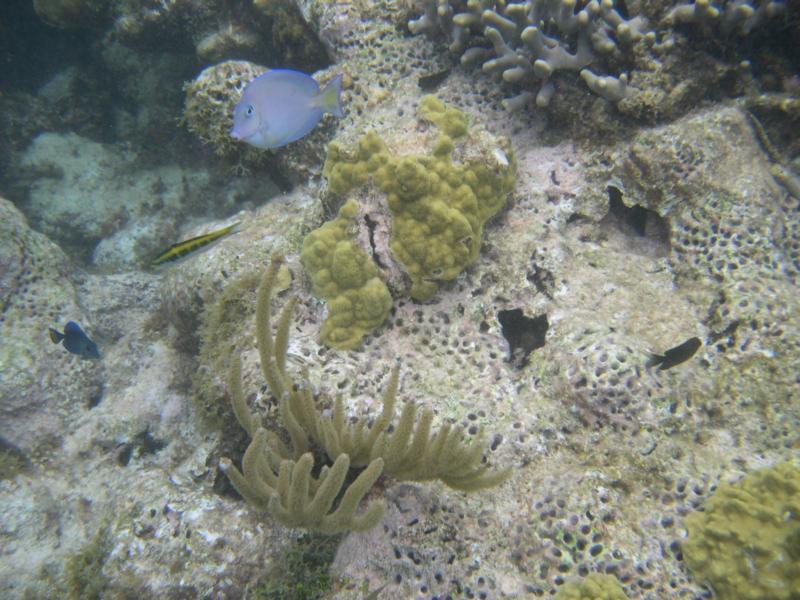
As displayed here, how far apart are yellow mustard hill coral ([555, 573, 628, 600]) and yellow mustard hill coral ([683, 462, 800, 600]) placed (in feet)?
1.40

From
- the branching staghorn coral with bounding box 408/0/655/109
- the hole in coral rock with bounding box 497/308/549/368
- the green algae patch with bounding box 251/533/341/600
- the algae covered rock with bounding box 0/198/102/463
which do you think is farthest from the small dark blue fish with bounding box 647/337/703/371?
the algae covered rock with bounding box 0/198/102/463

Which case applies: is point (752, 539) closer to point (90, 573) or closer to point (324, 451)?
point (324, 451)

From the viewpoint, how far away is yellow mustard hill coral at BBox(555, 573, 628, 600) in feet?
6.93

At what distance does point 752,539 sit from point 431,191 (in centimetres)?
246

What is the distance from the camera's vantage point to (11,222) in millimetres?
5094

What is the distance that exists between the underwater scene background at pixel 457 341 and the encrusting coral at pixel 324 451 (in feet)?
0.06

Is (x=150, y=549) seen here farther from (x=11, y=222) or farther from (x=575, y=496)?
(x=11, y=222)

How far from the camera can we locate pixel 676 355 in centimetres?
268

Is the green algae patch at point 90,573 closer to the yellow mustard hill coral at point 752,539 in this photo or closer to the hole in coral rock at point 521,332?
the hole in coral rock at point 521,332

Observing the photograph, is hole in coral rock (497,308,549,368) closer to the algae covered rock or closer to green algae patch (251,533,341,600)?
green algae patch (251,533,341,600)

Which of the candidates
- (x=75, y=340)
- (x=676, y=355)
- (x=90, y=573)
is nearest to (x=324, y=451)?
(x=90, y=573)

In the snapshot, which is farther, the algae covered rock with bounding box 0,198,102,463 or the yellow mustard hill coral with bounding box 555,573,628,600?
the algae covered rock with bounding box 0,198,102,463

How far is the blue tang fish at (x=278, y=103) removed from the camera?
9.55 feet

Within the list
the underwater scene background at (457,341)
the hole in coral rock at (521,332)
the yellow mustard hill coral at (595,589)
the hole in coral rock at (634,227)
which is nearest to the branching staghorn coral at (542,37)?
the underwater scene background at (457,341)
